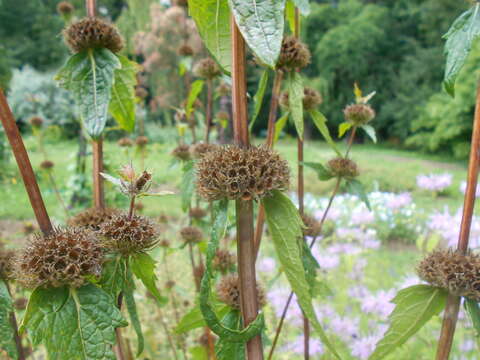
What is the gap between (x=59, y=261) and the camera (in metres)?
0.43

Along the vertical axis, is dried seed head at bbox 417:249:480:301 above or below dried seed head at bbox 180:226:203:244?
above

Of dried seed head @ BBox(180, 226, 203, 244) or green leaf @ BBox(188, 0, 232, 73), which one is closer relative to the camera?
green leaf @ BBox(188, 0, 232, 73)

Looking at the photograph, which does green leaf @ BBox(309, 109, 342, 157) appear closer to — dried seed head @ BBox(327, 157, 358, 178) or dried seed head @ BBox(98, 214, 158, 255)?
dried seed head @ BBox(327, 157, 358, 178)

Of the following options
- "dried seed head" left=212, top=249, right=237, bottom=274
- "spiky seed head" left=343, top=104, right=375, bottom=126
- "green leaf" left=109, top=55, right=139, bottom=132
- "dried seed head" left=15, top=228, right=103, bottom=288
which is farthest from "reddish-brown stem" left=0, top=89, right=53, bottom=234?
"spiky seed head" left=343, top=104, right=375, bottom=126

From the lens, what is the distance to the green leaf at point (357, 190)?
2.88 feet

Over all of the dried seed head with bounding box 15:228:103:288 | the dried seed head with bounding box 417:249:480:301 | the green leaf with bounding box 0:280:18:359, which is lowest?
the green leaf with bounding box 0:280:18:359

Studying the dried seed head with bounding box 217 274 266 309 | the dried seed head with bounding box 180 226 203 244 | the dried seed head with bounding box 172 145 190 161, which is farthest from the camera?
the dried seed head with bounding box 172 145 190 161

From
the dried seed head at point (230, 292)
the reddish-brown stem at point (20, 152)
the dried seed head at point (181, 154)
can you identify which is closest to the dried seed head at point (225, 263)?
the dried seed head at point (230, 292)

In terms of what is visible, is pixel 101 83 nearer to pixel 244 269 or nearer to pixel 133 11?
pixel 244 269

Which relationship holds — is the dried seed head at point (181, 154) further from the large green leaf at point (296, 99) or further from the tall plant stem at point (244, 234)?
the tall plant stem at point (244, 234)

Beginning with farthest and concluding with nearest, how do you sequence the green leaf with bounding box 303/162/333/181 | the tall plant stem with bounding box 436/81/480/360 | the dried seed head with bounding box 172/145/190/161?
the dried seed head with bounding box 172/145/190/161 < the green leaf with bounding box 303/162/333/181 < the tall plant stem with bounding box 436/81/480/360

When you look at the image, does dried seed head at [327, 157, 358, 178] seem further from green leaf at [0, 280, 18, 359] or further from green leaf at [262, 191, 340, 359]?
green leaf at [0, 280, 18, 359]

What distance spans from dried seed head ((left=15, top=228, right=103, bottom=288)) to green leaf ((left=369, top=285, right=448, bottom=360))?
1.22 feet

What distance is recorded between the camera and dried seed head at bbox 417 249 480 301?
1.78ft
